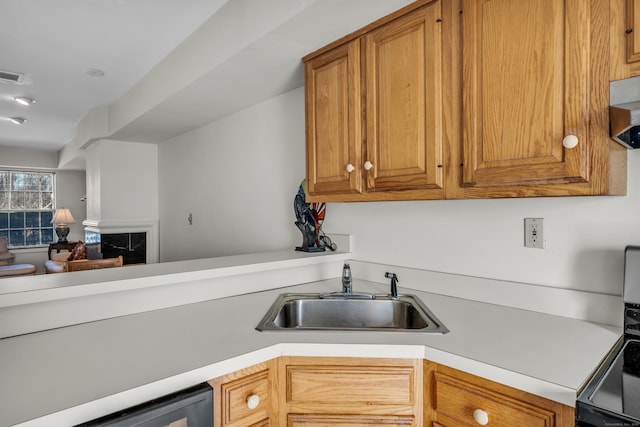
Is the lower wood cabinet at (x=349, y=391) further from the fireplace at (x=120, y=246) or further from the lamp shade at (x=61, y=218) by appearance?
the lamp shade at (x=61, y=218)

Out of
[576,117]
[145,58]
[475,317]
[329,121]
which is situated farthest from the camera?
[145,58]

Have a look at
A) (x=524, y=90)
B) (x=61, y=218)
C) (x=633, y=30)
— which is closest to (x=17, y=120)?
(x=61, y=218)

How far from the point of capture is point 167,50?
2650 mm

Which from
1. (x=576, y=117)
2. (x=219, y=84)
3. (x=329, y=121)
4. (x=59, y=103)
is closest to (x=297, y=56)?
(x=329, y=121)

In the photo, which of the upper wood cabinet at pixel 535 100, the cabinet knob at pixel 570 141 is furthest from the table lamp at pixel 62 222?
the cabinet knob at pixel 570 141

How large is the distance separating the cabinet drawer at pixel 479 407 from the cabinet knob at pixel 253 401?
0.54 metres

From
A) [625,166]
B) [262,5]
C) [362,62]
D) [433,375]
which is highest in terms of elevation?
[262,5]

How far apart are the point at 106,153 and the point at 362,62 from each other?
383 cm

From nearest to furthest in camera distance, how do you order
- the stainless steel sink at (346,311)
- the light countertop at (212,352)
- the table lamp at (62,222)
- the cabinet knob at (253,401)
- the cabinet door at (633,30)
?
the light countertop at (212,352) → the cabinet door at (633,30) → the cabinet knob at (253,401) → the stainless steel sink at (346,311) → the table lamp at (62,222)

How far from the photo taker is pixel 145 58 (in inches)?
110

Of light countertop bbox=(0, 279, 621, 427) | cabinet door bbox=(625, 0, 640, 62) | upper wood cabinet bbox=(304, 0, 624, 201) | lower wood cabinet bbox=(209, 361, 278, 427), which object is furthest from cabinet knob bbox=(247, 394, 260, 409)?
cabinet door bbox=(625, 0, 640, 62)

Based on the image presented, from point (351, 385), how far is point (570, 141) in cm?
96

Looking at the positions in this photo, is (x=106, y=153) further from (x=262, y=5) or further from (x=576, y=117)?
(x=576, y=117)

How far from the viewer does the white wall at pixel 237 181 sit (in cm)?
260
